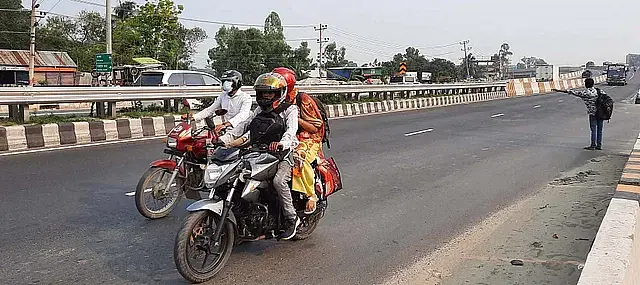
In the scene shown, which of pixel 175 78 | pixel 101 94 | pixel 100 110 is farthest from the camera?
pixel 175 78

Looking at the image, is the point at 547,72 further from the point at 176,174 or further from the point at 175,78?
the point at 176,174

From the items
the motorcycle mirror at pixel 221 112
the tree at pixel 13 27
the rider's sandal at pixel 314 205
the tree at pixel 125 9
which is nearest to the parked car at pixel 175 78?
the motorcycle mirror at pixel 221 112

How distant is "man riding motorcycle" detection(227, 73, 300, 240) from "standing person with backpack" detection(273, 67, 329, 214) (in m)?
0.09

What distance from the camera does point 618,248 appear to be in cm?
418

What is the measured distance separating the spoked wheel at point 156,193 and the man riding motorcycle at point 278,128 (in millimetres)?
1532

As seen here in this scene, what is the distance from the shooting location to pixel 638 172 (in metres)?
7.50

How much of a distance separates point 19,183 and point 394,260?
5166 mm

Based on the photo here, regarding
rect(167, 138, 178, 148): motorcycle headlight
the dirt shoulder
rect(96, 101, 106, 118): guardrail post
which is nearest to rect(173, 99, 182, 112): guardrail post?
rect(96, 101, 106, 118): guardrail post

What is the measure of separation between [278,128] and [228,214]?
0.92m

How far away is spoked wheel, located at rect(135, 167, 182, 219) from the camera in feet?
21.2

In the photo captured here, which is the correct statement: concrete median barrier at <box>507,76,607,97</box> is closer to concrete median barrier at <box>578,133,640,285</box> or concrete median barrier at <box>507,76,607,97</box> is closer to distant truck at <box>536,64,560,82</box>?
distant truck at <box>536,64,560,82</box>

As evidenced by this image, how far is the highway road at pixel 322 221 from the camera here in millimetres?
4957

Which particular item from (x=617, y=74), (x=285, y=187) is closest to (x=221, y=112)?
(x=285, y=187)

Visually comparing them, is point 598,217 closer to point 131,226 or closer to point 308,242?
point 308,242
